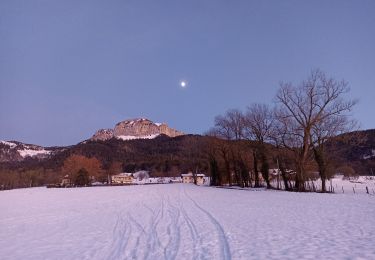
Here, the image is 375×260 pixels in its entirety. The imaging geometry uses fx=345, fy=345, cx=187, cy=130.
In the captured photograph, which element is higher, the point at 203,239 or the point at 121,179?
the point at 121,179

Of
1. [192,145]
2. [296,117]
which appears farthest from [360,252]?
[192,145]

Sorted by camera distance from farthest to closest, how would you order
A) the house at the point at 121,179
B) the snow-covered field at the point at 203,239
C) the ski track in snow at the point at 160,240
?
the house at the point at 121,179
the ski track in snow at the point at 160,240
the snow-covered field at the point at 203,239

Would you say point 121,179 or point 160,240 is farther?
point 121,179

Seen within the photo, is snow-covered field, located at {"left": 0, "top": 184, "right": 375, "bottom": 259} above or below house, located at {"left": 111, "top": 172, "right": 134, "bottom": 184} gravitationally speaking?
below

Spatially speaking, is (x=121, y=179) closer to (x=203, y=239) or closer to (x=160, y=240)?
(x=160, y=240)

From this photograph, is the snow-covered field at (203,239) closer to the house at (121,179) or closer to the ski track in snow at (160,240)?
the ski track in snow at (160,240)

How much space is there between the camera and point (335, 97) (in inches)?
1580

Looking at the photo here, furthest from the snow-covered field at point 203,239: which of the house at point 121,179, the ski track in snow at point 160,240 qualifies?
A: the house at point 121,179

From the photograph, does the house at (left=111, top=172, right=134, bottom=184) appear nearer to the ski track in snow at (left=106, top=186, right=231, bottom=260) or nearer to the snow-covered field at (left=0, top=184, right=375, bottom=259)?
the snow-covered field at (left=0, top=184, right=375, bottom=259)

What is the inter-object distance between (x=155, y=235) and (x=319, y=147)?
32.7m

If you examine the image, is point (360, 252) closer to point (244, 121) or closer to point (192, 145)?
point (244, 121)

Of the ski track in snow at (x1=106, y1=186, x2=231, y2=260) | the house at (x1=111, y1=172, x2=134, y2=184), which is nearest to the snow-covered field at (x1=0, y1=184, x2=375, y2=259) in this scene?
the ski track in snow at (x1=106, y1=186, x2=231, y2=260)

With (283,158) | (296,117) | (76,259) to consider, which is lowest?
(76,259)

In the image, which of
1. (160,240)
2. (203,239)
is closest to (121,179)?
(160,240)
